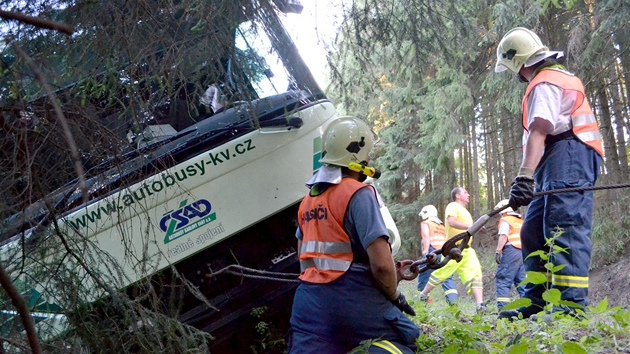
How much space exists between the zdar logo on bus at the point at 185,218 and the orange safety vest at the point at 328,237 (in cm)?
109

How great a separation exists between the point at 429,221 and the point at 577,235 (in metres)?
6.08

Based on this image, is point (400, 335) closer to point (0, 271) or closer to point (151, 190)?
point (151, 190)

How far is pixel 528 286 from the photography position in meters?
4.26

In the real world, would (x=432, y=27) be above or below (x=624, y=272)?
above

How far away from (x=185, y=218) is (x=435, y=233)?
651 centimetres

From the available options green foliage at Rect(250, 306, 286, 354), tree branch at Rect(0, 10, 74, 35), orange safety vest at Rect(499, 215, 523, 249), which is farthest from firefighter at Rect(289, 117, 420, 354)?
orange safety vest at Rect(499, 215, 523, 249)

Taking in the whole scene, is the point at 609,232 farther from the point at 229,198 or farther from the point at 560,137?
the point at 229,198

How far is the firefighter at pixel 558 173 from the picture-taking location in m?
3.87

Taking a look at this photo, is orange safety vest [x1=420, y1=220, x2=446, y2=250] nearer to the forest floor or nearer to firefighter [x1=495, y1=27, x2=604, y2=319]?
the forest floor

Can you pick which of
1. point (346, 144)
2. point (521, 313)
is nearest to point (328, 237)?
point (346, 144)

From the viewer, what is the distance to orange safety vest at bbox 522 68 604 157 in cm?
404

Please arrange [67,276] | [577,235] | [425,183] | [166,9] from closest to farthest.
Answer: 1. [67,276]
2. [166,9]
3. [577,235]
4. [425,183]

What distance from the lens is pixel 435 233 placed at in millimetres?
9914

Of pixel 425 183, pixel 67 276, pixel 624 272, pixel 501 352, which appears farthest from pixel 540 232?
pixel 425 183
